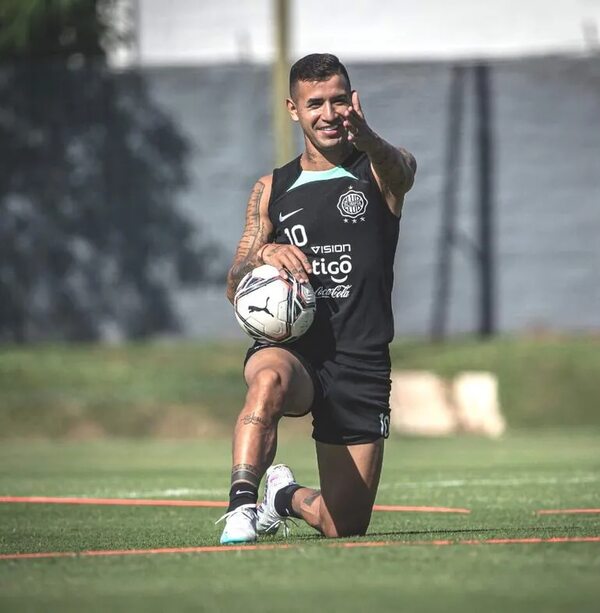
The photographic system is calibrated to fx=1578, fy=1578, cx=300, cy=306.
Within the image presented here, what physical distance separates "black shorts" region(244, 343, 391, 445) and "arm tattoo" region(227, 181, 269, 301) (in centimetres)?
45

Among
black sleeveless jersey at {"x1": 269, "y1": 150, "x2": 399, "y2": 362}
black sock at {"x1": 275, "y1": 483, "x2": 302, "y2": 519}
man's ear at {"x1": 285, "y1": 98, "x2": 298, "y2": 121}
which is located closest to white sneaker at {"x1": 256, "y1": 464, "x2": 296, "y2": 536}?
black sock at {"x1": 275, "y1": 483, "x2": 302, "y2": 519}

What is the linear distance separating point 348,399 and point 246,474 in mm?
1096

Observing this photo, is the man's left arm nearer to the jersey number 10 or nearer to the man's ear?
the man's ear

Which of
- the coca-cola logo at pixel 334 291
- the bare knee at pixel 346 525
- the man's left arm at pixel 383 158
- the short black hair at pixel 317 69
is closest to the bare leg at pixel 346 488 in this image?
the bare knee at pixel 346 525

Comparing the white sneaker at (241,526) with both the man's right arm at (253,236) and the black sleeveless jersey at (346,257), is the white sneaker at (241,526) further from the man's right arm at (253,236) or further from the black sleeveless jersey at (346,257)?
the man's right arm at (253,236)

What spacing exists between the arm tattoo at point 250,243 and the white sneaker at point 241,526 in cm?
155

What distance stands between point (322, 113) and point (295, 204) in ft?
1.71

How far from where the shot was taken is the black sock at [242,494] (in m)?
7.18

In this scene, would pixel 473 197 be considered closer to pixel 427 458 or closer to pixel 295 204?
pixel 427 458

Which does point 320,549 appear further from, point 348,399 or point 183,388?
point 183,388

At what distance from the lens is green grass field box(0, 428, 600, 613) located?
17.9 ft

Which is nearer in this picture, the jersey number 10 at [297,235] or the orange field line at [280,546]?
the orange field line at [280,546]

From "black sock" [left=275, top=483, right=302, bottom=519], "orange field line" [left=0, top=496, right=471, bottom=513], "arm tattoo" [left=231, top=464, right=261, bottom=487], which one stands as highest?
"arm tattoo" [left=231, top=464, right=261, bottom=487]

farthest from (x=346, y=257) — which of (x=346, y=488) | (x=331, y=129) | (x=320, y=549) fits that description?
(x=320, y=549)
